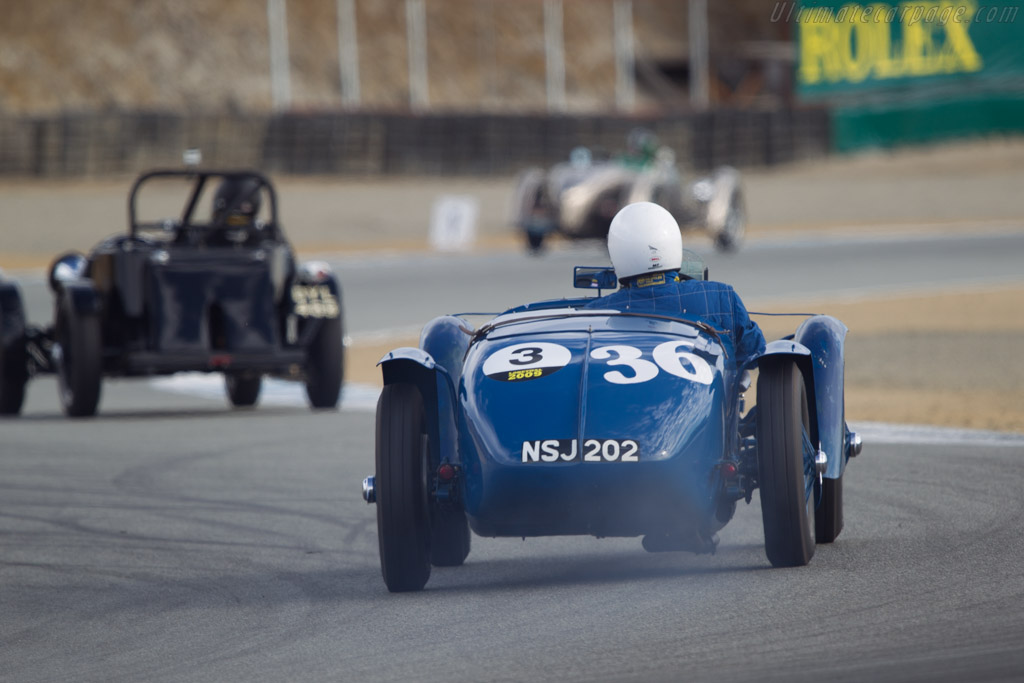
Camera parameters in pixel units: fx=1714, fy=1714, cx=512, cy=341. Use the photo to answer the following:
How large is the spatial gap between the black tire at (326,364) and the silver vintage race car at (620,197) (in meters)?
12.4

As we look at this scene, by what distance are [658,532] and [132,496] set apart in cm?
367

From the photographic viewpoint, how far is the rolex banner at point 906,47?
43.3m

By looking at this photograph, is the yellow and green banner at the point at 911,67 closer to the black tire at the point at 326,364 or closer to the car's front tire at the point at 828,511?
the black tire at the point at 326,364

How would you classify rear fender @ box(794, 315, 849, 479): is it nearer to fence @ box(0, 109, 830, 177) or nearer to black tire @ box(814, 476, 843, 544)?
black tire @ box(814, 476, 843, 544)

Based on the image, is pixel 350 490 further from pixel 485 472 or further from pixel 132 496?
pixel 485 472

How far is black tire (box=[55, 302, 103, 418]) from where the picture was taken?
11.5 metres

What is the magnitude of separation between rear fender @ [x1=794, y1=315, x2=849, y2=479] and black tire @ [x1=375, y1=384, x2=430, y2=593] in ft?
4.62

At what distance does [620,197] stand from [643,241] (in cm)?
1854

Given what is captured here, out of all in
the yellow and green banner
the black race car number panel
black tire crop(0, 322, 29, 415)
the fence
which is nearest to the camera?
the black race car number panel

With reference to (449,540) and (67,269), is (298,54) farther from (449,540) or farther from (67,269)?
(449,540)

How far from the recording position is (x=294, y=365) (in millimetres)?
11781

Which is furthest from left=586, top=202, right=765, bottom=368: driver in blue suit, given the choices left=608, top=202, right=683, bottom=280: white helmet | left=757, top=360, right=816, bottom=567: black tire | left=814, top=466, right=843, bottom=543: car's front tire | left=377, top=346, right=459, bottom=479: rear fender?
left=377, top=346, right=459, bottom=479: rear fender

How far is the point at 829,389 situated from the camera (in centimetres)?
607

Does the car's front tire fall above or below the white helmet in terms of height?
below
